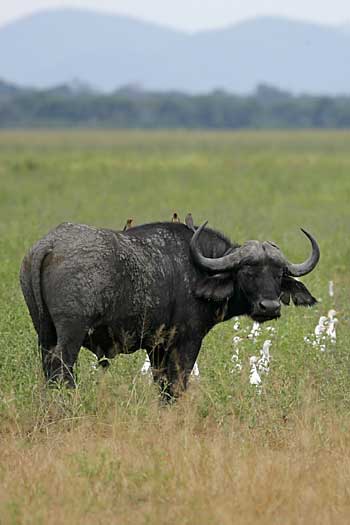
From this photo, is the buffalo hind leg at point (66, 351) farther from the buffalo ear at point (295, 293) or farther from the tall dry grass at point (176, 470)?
the buffalo ear at point (295, 293)

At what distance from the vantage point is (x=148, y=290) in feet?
24.4

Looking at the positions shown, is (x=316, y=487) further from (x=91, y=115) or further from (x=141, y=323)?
(x=91, y=115)

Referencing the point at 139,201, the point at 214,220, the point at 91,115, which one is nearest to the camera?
the point at 214,220

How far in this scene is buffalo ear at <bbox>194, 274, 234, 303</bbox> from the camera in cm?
764

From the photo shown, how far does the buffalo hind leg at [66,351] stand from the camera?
6973 millimetres

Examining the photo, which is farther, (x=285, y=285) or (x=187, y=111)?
(x=187, y=111)

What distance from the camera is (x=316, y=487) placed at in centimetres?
578

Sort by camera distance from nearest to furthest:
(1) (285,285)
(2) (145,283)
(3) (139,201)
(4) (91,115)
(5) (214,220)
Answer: (2) (145,283) → (1) (285,285) → (5) (214,220) → (3) (139,201) → (4) (91,115)

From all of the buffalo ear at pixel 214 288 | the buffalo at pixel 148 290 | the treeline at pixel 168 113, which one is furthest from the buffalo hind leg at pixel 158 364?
the treeline at pixel 168 113

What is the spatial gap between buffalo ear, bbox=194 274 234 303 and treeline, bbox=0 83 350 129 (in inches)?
4471

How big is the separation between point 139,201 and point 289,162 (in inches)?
701

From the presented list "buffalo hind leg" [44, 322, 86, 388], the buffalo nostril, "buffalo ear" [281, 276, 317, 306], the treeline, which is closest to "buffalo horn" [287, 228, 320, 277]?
"buffalo ear" [281, 276, 317, 306]

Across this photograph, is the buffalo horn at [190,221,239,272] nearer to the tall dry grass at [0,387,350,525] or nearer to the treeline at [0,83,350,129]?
the tall dry grass at [0,387,350,525]

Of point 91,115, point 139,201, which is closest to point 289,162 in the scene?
point 139,201
